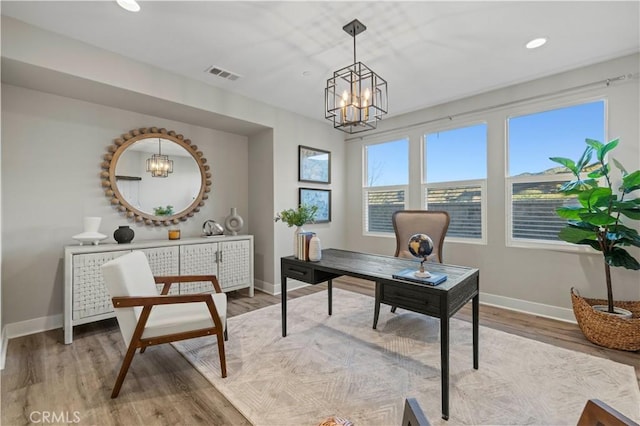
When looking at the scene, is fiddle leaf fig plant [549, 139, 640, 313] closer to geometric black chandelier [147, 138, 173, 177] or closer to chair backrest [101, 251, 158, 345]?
chair backrest [101, 251, 158, 345]

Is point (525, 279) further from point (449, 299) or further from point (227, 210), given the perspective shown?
point (227, 210)

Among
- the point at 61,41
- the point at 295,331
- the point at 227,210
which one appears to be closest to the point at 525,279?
the point at 295,331

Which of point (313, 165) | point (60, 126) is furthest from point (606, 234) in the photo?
point (60, 126)

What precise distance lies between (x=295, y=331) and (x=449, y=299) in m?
1.64

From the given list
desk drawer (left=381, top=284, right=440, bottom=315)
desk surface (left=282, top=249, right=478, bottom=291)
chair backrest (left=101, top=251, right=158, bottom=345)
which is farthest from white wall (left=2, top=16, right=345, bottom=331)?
desk drawer (left=381, top=284, right=440, bottom=315)

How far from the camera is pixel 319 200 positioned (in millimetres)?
4664

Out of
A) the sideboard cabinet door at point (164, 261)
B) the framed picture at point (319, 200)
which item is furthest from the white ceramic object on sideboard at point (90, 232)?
the framed picture at point (319, 200)

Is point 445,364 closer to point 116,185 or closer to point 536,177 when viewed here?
point 536,177

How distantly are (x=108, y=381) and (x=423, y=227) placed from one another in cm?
317

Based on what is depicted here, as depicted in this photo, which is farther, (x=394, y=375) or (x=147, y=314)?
(x=394, y=375)

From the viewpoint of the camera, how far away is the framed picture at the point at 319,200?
4.40 meters

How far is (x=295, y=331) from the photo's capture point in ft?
8.94

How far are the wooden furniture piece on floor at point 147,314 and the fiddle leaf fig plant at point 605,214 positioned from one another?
327 centimetres

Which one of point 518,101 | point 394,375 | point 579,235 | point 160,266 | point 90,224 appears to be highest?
point 518,101
